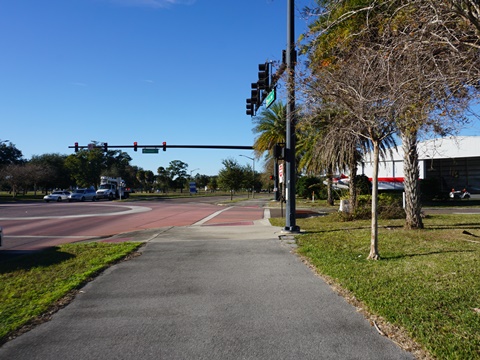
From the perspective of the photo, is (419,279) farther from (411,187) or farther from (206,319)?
(411,187)

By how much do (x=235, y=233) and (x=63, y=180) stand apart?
85.4 meters

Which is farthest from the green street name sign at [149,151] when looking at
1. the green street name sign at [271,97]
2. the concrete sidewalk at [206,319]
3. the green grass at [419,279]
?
the concrete sidewalk at [206,319]

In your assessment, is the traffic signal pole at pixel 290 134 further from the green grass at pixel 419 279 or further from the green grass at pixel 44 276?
the green grass at pixel 44 276

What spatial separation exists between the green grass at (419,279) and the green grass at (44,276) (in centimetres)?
456

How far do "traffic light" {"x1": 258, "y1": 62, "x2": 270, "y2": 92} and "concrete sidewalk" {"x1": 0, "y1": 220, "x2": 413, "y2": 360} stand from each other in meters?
8.95

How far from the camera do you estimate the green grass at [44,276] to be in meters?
5.52

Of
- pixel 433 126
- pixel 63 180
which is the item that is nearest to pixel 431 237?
pixel 433 126

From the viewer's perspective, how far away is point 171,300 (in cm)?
606

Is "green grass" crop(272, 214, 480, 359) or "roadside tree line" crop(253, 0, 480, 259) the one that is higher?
"roadside tree line" crop(253, 0, 480, 259)

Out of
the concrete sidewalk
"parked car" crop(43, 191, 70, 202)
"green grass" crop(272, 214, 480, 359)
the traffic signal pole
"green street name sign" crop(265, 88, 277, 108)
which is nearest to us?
the concrete sidewalk

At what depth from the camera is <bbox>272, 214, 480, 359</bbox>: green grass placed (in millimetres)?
4418

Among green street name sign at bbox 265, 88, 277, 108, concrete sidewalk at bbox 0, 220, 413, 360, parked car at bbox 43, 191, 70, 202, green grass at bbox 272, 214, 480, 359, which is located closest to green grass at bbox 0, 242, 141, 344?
concrete sidewalk at bbox 0, 220, 413, 360

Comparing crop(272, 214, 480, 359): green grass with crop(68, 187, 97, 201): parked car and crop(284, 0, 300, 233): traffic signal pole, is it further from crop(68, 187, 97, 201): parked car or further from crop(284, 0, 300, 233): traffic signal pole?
crop(68, 187, 97, 201): parked car

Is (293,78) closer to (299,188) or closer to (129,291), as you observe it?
(129,291)
